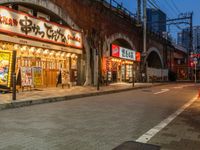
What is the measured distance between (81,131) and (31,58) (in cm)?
1265

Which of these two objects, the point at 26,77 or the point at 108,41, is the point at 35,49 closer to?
the point at 26,77

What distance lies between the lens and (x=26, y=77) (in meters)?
15.9

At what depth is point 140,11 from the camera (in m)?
35.2

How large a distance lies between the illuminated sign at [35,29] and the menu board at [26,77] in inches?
78.0

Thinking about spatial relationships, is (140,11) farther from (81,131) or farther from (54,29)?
(81,131)

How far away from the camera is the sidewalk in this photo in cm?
557

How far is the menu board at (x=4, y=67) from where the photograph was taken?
1575 centimetres

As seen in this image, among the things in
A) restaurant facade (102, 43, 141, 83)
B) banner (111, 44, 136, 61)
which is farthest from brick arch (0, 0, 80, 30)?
banner (111, 44, 136, 61)

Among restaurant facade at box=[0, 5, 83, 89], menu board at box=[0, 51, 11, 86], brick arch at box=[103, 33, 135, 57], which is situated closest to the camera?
restaurant facade at box=[0, 5, 83, 89]

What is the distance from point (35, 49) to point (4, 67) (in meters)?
2.66

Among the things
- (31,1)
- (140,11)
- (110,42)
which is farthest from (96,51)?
(140,11)

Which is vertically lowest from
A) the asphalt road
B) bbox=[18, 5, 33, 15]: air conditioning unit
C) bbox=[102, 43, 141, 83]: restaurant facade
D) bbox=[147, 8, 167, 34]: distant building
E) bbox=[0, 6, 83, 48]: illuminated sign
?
the asphalt road

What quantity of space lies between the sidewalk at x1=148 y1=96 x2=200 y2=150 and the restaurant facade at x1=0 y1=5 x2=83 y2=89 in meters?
7.60

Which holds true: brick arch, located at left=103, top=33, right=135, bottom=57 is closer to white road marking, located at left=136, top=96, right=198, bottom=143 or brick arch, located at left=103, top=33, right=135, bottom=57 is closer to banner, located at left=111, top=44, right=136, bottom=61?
banner, located at left=111, top=44, right=136, bottom=61
